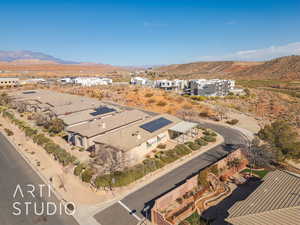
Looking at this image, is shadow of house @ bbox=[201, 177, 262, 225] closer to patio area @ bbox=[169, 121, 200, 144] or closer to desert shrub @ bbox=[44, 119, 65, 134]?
patio area @ bbox=[169, 121, 200, 144]

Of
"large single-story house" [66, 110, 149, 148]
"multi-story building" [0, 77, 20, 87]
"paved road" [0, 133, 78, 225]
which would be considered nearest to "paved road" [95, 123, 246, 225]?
"paved road" [0, 133, 78, 225]

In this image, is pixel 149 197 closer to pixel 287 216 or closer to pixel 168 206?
pixel 168 206

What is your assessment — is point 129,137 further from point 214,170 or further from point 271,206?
point 271,206

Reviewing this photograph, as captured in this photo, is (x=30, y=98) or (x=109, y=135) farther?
(x=30, y=98)

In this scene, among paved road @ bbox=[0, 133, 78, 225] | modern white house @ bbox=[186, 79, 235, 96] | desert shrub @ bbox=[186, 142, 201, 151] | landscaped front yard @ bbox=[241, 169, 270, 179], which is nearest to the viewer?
paved road @ bbox=[0, 133, 78, 225]

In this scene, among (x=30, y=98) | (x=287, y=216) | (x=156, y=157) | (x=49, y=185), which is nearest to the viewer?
(x=287, y=216)

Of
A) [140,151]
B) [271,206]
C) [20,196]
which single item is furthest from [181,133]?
[20,196]

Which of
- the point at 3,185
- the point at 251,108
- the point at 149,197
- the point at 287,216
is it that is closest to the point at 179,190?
the point at 149,197
